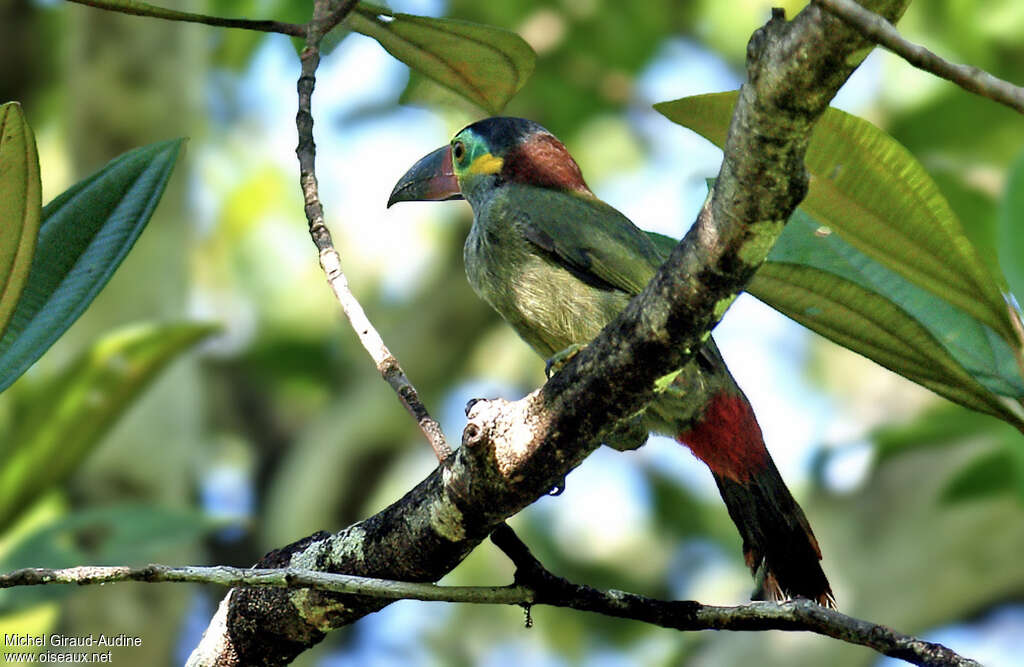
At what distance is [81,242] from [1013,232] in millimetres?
1385

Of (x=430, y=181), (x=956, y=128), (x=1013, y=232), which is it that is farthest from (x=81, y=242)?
(x=956, y=128)

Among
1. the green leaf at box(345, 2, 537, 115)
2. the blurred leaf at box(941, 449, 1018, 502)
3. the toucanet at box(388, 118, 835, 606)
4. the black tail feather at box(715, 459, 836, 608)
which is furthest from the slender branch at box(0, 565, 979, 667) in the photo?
the blurred leaf at box(941, 449, 1018, 502)

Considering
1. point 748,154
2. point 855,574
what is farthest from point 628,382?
point 855,574

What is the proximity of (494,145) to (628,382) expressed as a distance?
176 centimetres

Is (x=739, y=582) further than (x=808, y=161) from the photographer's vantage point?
Yes

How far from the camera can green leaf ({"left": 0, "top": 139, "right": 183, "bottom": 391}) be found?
1.68m

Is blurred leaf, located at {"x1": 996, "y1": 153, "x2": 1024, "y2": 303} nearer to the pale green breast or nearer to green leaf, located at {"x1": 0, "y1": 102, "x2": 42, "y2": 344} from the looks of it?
the pale green breast

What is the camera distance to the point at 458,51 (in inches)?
75.2

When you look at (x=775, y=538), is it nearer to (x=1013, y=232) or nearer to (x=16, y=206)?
(x=1013, y=232)

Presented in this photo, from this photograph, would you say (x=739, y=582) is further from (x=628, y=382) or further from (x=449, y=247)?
(x=628, y=382)

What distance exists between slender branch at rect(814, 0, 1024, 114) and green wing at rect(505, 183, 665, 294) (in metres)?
1.43

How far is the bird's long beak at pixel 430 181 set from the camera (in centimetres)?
291

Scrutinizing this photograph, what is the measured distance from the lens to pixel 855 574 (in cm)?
521

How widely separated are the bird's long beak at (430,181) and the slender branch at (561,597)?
166 cm
